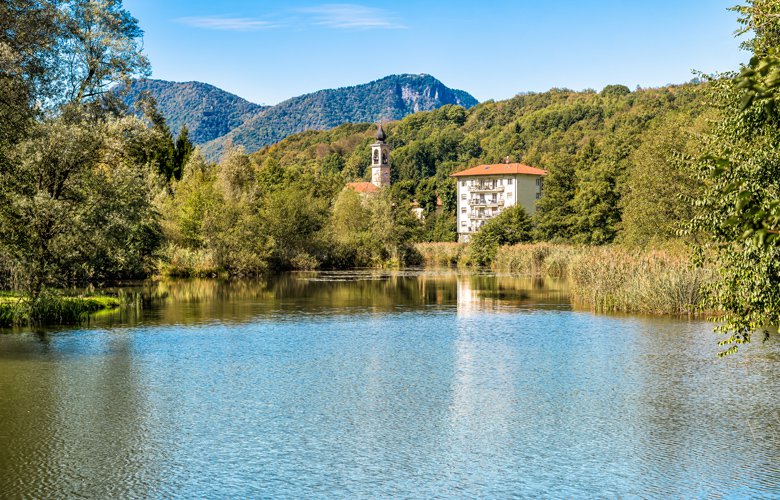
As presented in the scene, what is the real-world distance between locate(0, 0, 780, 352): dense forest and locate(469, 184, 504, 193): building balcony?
2075 cm

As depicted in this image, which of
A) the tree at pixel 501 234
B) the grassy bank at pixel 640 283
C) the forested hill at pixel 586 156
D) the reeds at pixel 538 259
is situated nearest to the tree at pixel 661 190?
the forested hill at pixel 586 156

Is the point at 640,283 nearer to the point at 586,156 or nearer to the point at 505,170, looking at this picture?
the point at 586,156

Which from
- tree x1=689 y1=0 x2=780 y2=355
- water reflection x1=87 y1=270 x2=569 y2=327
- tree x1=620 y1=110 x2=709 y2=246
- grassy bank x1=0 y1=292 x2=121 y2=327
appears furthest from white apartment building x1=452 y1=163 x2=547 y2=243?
tree x1=689 y1=0 x2=780 y2=355

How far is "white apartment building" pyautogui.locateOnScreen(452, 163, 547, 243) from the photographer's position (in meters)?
131

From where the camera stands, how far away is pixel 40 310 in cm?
2952

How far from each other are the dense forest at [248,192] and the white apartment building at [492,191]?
54.4ft

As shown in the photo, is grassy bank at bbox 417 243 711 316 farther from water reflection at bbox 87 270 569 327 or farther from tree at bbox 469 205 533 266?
tree at bbox 469 205 533 266

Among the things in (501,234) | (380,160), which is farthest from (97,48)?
(380,160)

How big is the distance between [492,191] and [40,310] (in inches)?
4270

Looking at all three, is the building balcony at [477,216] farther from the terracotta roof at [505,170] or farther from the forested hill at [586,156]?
the terracotta roof at [505,170]

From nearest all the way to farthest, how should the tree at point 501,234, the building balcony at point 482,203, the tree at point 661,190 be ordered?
the tree at point 661,190, the tree at point 501,234, the building balcony at point 482,203

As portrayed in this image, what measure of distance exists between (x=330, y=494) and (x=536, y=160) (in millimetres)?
139670

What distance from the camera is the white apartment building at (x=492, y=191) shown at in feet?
429

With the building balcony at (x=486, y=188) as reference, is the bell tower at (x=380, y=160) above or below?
above
